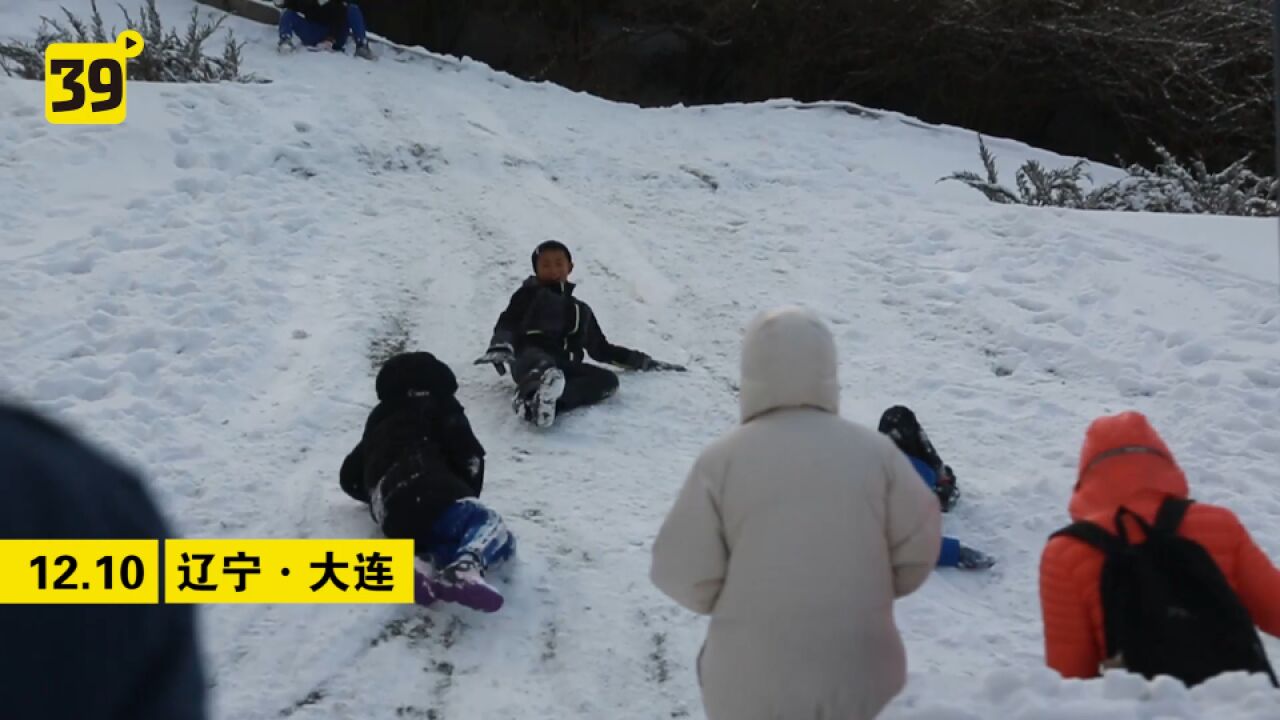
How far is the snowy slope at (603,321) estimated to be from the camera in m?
3.83

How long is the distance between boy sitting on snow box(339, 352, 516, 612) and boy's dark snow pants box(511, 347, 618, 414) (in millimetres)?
965

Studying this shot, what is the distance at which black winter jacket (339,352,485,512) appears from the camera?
4.27 meters

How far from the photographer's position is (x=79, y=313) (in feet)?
19.8

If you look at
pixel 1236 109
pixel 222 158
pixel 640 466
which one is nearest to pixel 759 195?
pixel 222 158

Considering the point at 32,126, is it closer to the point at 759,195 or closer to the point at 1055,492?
the point at 759,195

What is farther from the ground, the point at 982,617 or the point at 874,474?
the point at 874,474

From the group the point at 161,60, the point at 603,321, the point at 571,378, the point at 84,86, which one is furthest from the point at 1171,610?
the point at 161,60

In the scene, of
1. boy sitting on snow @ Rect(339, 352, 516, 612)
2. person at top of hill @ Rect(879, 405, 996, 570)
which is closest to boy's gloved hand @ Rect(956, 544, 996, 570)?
person at top of hill @ Rect(879, 405, 996, 570)

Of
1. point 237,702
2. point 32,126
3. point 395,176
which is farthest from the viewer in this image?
point 395,176

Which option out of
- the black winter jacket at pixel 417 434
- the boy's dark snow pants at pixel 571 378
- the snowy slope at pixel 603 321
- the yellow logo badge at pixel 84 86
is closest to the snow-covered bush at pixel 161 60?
the yellow logo badge at pixel 84 86

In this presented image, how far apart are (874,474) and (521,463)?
8.59 feet

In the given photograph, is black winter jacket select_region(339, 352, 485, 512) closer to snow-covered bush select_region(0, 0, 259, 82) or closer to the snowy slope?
the snowy slope

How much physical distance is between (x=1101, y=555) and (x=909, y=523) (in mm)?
539
